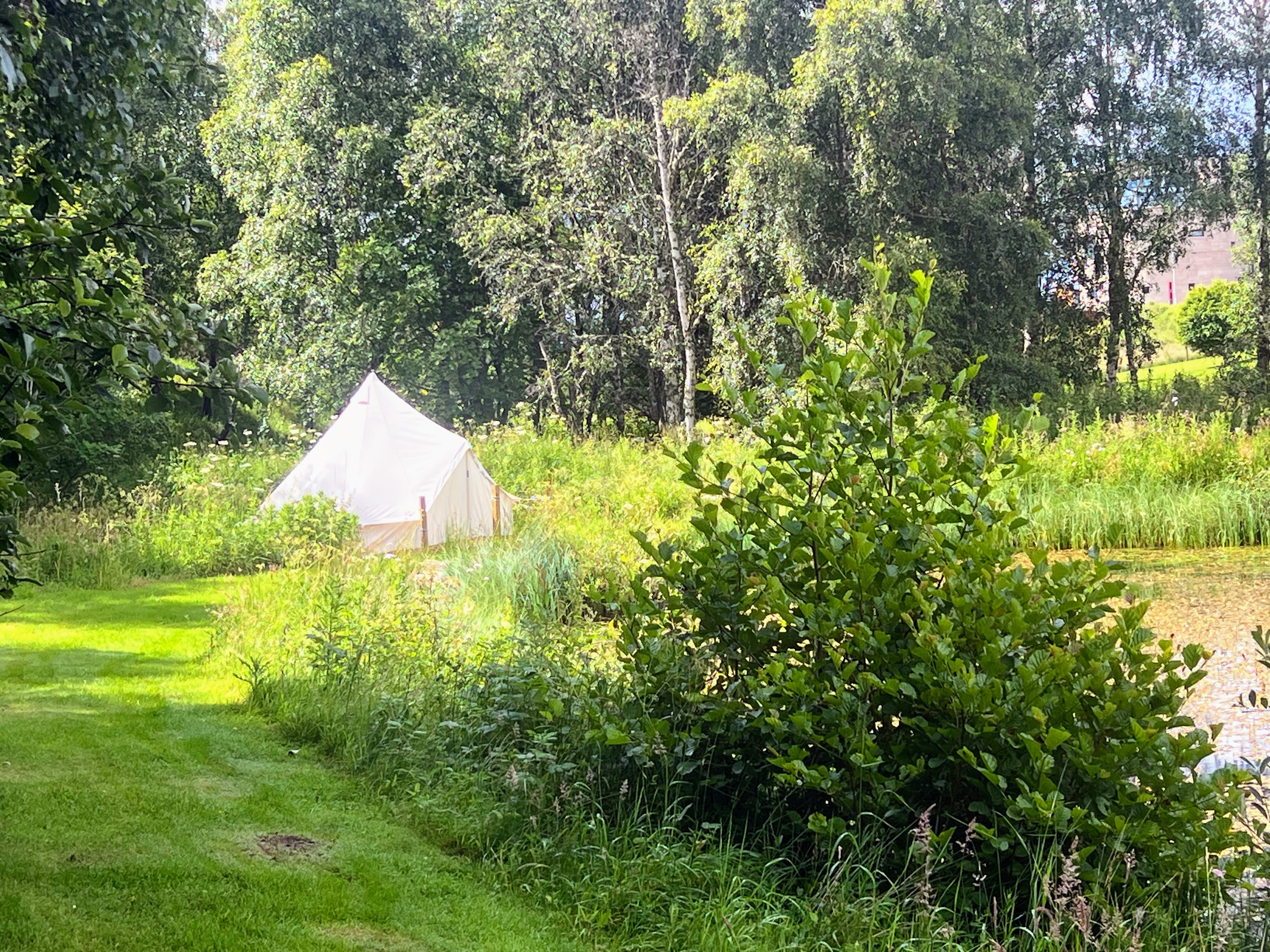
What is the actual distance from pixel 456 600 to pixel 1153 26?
21.8 m

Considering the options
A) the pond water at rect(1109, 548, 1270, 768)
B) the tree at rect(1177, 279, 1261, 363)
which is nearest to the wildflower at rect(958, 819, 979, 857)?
the pond water at rect(1109, 548, 1270, 768)

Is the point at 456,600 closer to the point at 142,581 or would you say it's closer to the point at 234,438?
the point at 142,581

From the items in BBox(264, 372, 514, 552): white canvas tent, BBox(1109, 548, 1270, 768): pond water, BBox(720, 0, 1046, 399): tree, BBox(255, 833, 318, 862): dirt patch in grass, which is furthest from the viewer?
BBox(720, 0, 1046, 399): tree

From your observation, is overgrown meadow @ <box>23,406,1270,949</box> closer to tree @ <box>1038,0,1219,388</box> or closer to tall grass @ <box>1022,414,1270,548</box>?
tall grass @ <box>1022,414,1270,548</box>

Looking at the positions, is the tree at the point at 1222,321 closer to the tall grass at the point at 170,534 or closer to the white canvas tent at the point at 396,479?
the white canvas tent at the point at 396,479

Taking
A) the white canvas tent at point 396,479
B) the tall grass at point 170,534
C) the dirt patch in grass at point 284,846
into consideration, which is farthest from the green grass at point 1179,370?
the dirt patch in grass at point 284,846

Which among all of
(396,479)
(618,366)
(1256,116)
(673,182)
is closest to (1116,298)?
(1256,116)

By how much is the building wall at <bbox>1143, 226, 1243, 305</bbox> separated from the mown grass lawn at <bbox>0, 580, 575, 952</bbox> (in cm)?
2510

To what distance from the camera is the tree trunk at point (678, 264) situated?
62.1 feet

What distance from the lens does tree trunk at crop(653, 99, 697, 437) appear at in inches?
745

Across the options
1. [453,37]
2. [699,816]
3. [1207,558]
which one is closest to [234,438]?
[453,37]

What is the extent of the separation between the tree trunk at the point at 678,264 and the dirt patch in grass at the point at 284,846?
1476cm

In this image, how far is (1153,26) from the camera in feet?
71.6

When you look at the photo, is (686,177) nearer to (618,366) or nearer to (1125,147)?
(618,366)
